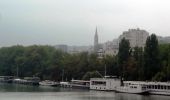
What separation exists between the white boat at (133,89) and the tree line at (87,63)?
141 inches

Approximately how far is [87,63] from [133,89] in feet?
103

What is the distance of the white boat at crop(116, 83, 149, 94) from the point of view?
79.1m

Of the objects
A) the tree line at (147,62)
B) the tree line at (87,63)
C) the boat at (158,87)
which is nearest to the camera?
the boat at (158,87)

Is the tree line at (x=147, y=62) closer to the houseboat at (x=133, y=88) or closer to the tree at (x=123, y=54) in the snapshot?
the tree at (x=123, y=54)

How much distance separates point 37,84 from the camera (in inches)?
4685

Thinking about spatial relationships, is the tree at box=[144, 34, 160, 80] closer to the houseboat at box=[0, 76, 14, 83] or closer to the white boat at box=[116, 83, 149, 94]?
the white boat at box=[116, 83, 149, 94]

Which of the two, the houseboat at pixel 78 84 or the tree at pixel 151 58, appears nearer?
the tree at pixel 151 58

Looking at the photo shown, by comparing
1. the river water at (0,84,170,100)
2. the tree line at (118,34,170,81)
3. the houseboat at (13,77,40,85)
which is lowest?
the river water at (0,84,170,100)

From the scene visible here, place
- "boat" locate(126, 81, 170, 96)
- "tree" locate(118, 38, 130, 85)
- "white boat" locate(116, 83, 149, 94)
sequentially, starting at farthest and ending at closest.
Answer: "tree" locate(118, 38, 130, 85), "white boat" locate(116, 83, 149, 94), "boat" locate(126, 81, 170, 96)

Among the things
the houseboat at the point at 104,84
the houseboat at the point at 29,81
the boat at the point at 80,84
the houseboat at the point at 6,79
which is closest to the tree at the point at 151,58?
the houseboat at the point at 104,84

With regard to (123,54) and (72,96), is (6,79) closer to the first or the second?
(123,54)

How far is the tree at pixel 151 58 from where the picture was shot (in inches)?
3285

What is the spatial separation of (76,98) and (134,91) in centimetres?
1717

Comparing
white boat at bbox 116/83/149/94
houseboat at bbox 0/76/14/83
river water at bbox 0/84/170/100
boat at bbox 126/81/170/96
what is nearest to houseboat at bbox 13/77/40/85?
houseboat at bbox 0/76/14/83
